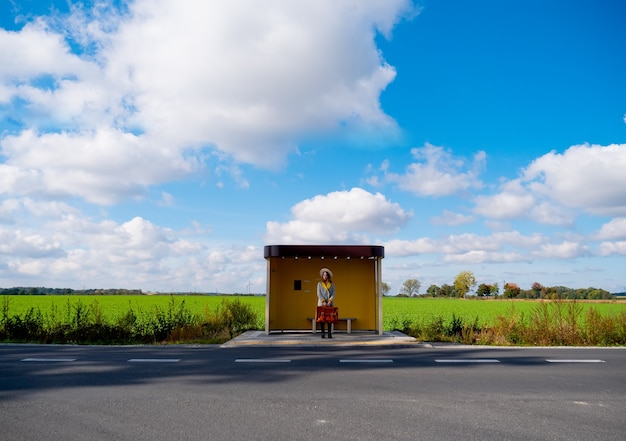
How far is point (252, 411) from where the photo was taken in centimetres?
646

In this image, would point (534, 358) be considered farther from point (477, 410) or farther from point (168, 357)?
point (168, 357)

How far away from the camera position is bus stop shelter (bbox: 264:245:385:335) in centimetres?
1691

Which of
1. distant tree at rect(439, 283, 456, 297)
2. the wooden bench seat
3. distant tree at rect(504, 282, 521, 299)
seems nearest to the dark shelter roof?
the wooden bench seat

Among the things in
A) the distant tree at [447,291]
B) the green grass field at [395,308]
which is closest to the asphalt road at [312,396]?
the green grass field at [395,308]

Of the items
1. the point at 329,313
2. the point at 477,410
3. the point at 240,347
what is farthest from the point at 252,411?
the point at 329,313

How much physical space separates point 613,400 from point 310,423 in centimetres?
453

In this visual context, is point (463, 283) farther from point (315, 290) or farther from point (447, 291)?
point (315, 290)

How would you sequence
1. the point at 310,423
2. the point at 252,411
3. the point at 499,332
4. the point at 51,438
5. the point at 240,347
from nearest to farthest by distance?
the point at 51,438 < the point at 310,423 < the point at 252,411 < the point at 240,347 < the point at 499,332

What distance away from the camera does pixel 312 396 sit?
732 centimetres

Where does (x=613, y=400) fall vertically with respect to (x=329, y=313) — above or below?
below

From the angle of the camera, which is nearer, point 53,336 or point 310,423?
point 310,423

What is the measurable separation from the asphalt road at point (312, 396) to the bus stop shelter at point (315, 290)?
484cm

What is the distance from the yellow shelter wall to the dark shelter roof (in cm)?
117

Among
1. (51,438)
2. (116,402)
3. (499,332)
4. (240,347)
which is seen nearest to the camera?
(51,438)
